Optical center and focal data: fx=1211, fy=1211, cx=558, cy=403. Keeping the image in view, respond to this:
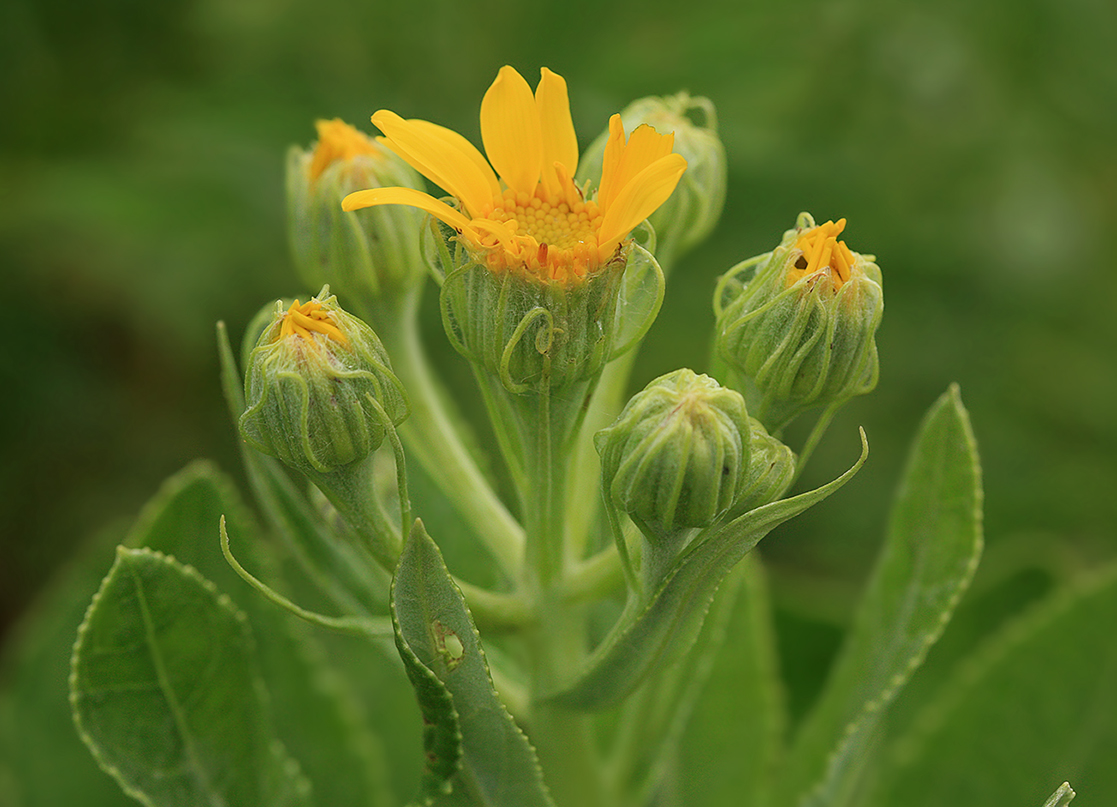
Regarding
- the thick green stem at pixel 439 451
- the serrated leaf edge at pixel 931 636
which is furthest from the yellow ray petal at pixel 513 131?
the serrated leaf edge at pixel 931 636

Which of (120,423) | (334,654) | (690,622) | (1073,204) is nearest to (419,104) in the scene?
(120,423)

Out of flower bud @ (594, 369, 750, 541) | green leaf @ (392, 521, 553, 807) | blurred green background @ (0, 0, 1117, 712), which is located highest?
blurred green background @ (0, 0, 1117, 712)

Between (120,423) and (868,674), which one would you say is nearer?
(868,674)

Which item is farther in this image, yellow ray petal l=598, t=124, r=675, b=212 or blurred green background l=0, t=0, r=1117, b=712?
blurred green background l=0, t=0, r=1117, b=712

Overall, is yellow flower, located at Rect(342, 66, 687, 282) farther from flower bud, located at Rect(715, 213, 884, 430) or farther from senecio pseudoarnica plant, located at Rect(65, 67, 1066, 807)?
flower bud, located at Rect(715, 213, 884, 430)

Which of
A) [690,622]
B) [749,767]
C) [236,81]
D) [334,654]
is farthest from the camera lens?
[236,81]

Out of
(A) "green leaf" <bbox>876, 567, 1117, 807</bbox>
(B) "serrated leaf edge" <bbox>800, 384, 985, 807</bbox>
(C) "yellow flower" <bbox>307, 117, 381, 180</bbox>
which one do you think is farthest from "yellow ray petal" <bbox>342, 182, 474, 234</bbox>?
(A) "green leaf" <bbox>876, 567, 1117, 807</bbox>

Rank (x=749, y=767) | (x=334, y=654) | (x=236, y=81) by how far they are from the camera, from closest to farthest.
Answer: (x=749, y=767) → (x=334, y=654) → (x=236, y=81)

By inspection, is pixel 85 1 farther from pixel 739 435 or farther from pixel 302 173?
pixel 739 435
